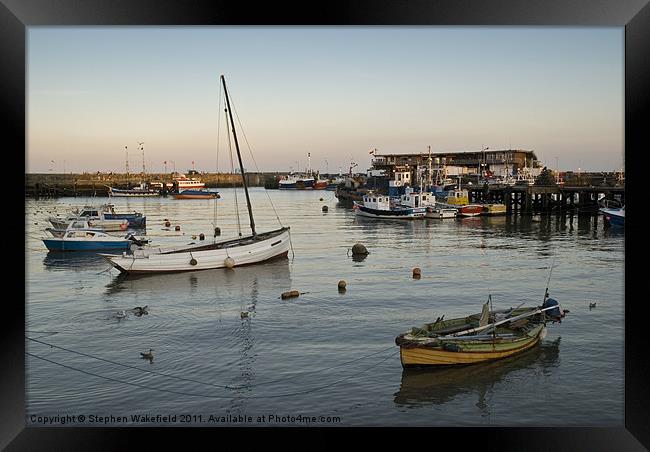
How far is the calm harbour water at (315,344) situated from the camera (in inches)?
251

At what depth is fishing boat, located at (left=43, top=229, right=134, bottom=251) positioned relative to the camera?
60.1ft

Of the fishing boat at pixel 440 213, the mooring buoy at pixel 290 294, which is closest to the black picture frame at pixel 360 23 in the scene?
the mooring buoy at pixel 290 294

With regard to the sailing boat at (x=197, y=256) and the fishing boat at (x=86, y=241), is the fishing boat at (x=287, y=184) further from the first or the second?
the sailing boat at (x=197, y=256)

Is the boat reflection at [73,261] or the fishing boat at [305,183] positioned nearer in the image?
the boat reflection at [73,261]

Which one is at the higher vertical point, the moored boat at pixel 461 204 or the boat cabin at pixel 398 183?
the boat cabin at pixel 398 183

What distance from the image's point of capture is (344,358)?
25.5 ft

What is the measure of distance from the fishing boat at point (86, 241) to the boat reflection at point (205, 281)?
4.57 metres

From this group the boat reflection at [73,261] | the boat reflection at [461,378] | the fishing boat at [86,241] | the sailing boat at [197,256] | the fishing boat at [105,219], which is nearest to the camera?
the boat reflection at [461,378]

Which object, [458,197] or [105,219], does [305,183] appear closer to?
[458,197]

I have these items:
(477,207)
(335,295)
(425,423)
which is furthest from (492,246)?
(425,423)

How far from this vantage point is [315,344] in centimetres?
835

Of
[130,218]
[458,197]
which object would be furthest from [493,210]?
[130,218]

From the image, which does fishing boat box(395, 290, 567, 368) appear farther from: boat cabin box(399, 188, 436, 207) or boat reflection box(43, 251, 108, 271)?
boat cabin box(399, 188, 436, 207)

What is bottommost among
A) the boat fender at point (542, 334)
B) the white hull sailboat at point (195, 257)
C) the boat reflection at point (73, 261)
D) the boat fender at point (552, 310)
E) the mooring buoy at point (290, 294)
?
the boat fender at point (542, 334)
